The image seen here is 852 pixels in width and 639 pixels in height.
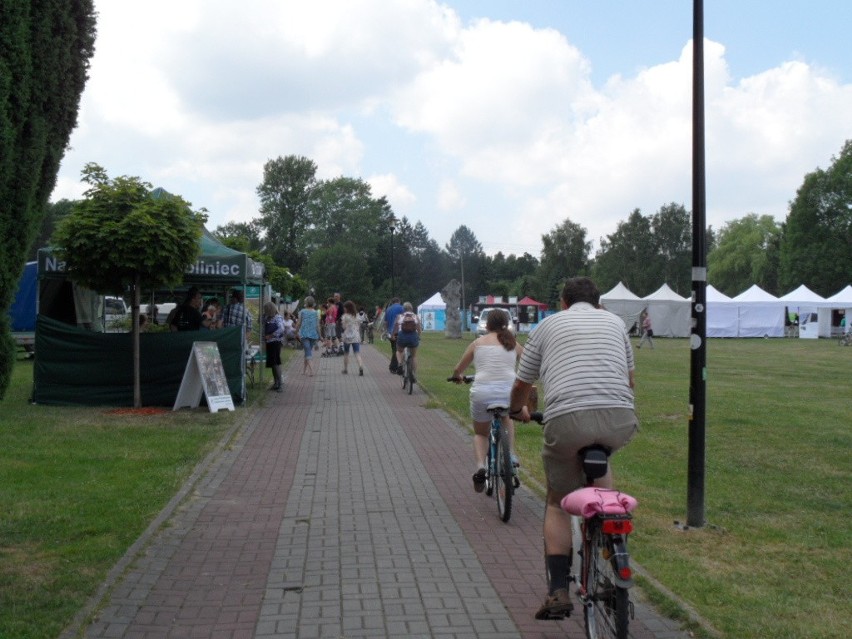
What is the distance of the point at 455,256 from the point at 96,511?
134m

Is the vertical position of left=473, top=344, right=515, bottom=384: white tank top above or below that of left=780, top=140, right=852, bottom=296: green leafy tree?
below

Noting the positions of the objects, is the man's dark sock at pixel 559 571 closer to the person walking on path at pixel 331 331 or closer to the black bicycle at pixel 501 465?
the black bicycle at pixel 501 465

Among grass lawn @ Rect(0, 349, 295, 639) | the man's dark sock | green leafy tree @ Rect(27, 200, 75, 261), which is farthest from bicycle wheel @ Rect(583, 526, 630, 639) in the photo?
green leafy tree @ Rect(27, 200, 75, 261)

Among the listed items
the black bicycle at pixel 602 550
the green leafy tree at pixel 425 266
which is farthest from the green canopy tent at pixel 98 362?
the green leafy tree at pixel 425 266

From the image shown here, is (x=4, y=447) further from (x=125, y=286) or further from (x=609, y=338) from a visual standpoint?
(x=609, y=338)

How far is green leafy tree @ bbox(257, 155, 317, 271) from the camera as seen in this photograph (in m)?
96.6

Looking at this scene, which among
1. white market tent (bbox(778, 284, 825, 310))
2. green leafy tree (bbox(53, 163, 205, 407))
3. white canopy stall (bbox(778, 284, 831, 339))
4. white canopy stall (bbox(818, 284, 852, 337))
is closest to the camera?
green leafy tree (bbox(53, 163, 205, 407))

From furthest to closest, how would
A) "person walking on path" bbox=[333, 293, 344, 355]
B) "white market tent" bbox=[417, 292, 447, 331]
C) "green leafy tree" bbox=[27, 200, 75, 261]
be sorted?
1. "white market tent" bbox=[417, 292, 447, 331]
2. "person walking on path" bbox=[333, 293, 344, 355]
3. "green leafy tree" bbox=[27, 200, 75, 261]

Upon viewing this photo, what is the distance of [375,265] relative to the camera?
333 feet

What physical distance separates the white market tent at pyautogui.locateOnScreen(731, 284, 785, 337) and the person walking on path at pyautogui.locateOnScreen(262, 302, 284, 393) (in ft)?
157

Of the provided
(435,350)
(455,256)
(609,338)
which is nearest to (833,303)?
(435,350)

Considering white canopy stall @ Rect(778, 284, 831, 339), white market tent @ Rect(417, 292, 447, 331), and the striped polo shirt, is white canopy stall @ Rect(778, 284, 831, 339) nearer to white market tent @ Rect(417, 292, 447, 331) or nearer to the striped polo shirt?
white market tent @ Rect(417, 292, 447, 331)

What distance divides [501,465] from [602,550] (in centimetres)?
327

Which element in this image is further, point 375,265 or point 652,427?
point 375,265
